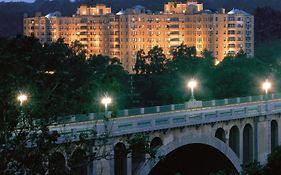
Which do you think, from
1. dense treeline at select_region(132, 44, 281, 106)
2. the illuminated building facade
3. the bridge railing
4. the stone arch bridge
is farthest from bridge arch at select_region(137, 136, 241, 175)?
the illuminated building facade

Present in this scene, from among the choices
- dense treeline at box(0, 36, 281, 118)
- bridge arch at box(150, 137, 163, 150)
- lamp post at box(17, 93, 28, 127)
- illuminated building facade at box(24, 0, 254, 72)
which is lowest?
lamp post at box(17, 93, 28, 127)

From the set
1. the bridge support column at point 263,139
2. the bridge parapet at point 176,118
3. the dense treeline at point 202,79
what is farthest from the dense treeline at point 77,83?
the bridge support column at point 263,139

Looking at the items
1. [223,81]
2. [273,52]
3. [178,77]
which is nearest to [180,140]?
[223,81]

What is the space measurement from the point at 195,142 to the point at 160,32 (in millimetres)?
121837

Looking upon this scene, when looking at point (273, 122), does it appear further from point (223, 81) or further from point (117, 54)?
point (117, 54)

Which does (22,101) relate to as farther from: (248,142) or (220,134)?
(248,142)

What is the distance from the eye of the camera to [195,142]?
37938 millimetres

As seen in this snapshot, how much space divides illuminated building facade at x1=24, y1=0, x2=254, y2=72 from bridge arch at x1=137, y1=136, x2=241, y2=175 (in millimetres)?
113262

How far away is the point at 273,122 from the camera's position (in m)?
44.8

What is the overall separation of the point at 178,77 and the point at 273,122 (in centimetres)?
4323

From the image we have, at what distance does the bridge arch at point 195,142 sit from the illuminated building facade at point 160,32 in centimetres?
11326

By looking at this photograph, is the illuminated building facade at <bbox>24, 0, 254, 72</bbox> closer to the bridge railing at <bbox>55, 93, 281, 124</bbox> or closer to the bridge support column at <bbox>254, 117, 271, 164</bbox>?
the bridge railing at <bbox>55, 93, 281, 124</bbox>

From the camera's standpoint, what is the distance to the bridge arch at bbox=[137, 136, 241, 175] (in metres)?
33.5

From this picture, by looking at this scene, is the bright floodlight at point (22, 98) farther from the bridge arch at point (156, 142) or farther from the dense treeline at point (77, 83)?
the bridge arch at point (156, 142)
